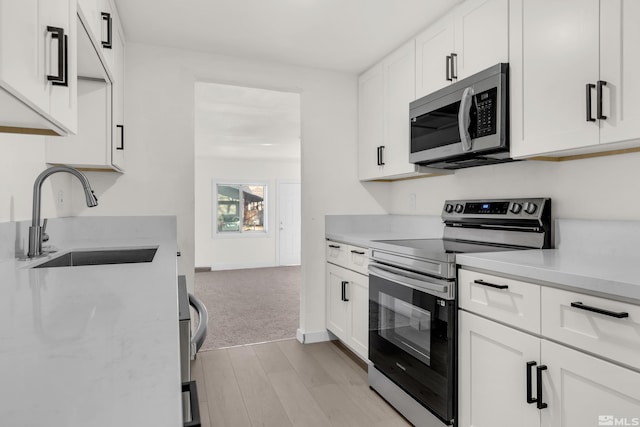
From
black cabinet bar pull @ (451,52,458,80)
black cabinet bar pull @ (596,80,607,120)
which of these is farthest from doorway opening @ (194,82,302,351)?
black cabinet bar pull @ (596,80,607,120)

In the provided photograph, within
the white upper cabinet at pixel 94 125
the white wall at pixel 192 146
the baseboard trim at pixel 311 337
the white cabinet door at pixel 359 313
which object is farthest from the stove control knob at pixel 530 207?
the white upper cabinet at pixel 94 125

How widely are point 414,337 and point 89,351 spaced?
65.8 inches

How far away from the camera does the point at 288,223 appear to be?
7.99 meters

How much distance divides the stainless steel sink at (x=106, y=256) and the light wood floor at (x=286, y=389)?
915mm

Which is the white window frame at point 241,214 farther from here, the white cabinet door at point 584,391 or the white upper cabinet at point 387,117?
the white cabinet door at point 584,391

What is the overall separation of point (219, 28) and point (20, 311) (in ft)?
7.35

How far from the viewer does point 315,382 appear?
243cm

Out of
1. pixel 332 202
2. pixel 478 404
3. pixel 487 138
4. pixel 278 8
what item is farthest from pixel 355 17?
pixel 478 404

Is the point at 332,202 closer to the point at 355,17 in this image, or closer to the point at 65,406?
the point at 355,17

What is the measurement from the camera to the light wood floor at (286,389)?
79.5 inches

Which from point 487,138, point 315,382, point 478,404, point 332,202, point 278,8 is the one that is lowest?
point 315,382

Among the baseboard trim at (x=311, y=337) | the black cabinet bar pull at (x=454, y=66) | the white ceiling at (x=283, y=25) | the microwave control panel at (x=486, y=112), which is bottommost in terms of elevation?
the baseboard trim at (x=311, y=337)

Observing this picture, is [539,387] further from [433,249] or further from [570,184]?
[570,184]

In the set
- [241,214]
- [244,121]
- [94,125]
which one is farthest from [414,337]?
[241,214]
